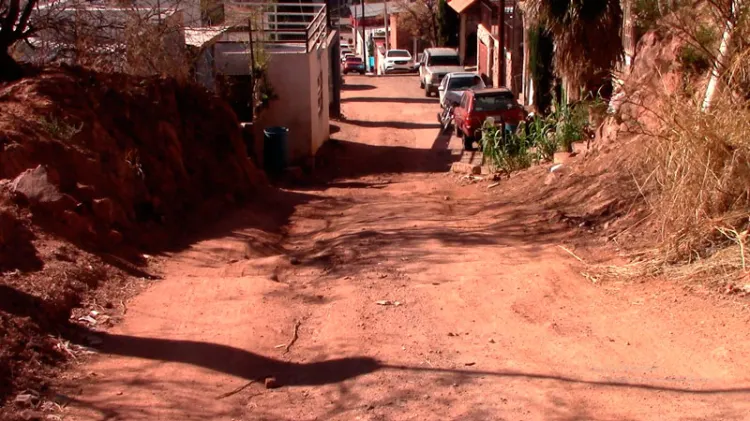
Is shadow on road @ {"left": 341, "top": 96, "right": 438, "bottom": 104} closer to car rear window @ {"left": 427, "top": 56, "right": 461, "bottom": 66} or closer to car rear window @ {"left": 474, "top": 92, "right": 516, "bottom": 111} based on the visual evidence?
car rear window @ {"left": 427, "top": 56, "right": 461, "bottom": 66}

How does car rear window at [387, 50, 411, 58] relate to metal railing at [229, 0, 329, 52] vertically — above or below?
below

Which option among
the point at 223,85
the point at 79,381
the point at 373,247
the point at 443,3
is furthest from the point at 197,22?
the point at 443,3

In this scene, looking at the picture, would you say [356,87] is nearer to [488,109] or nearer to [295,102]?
[488,109]

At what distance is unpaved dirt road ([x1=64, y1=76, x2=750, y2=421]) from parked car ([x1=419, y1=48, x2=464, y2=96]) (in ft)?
95.5

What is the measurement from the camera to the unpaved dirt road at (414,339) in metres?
5.48

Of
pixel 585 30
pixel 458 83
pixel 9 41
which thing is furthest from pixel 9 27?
pixel 458 83

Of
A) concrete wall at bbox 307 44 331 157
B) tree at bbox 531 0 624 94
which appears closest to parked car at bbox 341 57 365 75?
concrete wall at bbox 307 44 331 157

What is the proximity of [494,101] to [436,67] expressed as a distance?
1662 centimetres

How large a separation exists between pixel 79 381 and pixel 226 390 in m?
0.94

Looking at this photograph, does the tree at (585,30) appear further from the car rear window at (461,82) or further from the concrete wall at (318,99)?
the car rear window at (461,82)

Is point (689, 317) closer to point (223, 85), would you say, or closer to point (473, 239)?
point (473, 239)

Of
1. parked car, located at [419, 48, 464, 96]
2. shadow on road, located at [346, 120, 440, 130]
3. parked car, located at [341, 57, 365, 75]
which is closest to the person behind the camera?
shadow on road, located at [346, 120, 440, 130]

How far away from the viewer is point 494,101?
24062 millimetres

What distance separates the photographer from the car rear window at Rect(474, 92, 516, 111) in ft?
78.5
